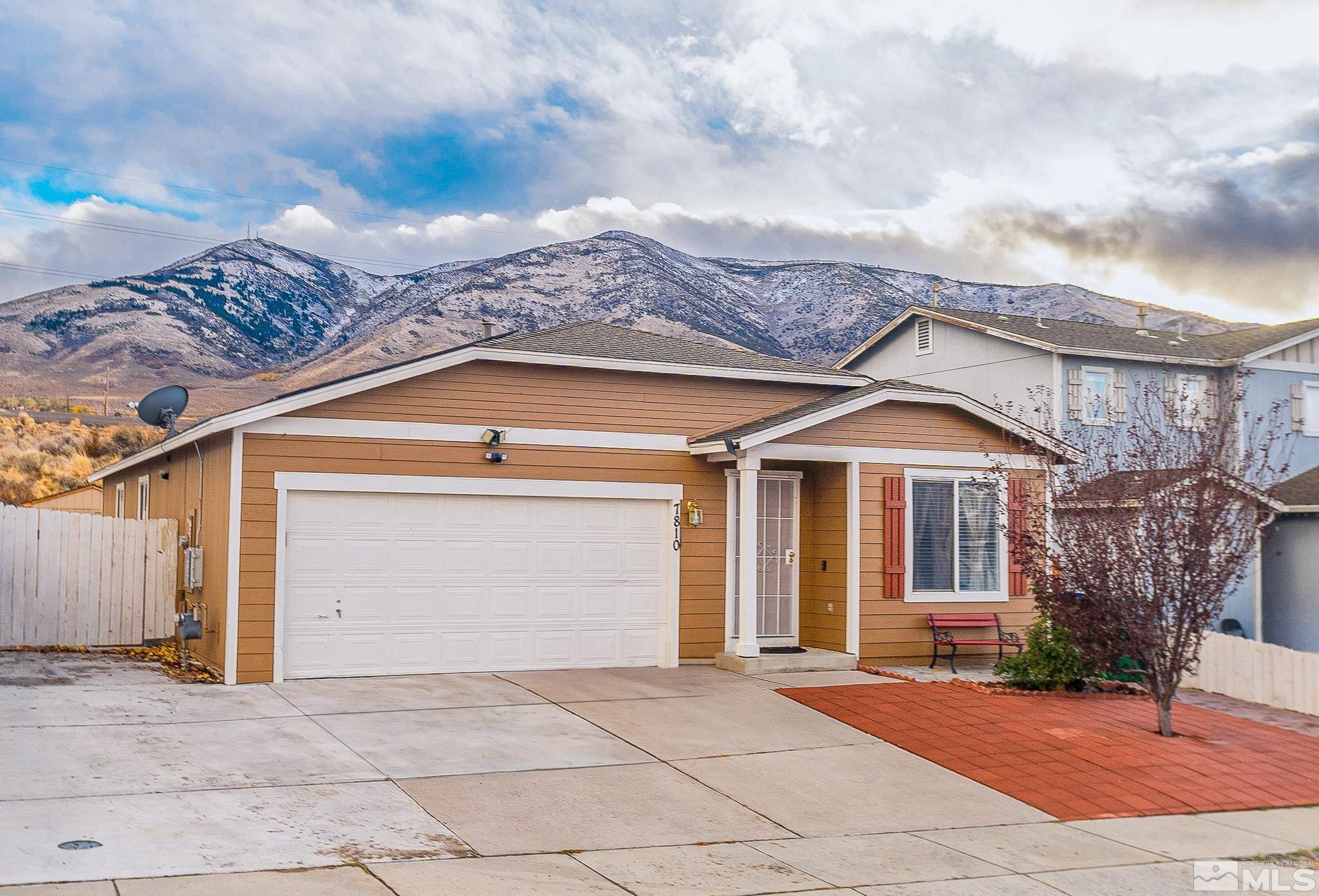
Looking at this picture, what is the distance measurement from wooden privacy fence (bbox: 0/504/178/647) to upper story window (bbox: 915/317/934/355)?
18.8m

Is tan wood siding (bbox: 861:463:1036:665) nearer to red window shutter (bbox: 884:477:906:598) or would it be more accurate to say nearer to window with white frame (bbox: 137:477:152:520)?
red window shutter (bbox: 884:477:906:598)

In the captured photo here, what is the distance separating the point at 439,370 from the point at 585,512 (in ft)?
8.21

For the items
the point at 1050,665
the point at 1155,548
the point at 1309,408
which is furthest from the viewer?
the point at 1309,408

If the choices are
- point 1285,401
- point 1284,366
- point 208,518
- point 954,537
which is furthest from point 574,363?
point 1284,366

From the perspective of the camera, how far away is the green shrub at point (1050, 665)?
12.9m

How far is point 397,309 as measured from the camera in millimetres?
85875

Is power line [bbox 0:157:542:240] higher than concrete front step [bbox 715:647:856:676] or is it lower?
higher

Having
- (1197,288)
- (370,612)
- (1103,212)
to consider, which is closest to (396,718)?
(370,612)

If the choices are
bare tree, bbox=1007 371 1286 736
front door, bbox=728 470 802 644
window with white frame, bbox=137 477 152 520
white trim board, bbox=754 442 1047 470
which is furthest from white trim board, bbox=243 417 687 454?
window with white frame, bbox=137 477 152 520

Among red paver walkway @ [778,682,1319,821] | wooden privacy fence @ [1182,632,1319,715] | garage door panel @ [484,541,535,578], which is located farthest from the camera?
garage door panel @ [484,541,535,578]

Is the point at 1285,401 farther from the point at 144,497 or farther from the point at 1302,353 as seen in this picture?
the point at 144,497

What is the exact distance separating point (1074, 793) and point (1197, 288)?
105 ft

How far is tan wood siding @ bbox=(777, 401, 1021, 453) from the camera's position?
1430 cm

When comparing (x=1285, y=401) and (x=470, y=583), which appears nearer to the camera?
(x=470, y=583)
